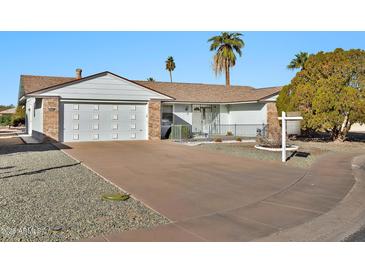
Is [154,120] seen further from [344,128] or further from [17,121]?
[17,121]

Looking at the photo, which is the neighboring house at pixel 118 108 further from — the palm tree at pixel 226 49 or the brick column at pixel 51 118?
the palm tree at pixel 226 49

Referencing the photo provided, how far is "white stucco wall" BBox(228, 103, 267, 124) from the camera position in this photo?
25766 millimetres

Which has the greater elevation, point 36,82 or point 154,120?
point 36,82

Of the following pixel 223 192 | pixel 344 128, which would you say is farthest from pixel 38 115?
pixel 344 128

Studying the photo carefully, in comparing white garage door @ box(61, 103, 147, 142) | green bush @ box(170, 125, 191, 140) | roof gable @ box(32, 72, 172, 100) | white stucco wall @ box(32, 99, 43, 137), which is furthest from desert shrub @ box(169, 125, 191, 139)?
white stucco wall @ box(32, 99, 43, 137)

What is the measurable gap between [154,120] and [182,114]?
479 cm

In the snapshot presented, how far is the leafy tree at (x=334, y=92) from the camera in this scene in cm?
1828

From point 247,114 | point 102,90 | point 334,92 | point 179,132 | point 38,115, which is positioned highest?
point 102,90

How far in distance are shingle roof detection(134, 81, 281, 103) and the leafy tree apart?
536cm

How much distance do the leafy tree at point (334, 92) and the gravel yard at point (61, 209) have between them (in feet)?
48.4

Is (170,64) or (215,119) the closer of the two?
(215,119)

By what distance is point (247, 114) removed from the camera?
26953 mm

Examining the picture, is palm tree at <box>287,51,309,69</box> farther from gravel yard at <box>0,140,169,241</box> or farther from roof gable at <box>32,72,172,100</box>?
gravel yard at <box>0,140,169,241</box>

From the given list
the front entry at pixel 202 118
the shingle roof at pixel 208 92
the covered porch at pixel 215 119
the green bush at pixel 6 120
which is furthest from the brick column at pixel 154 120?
the green bush at pixel 6 120
